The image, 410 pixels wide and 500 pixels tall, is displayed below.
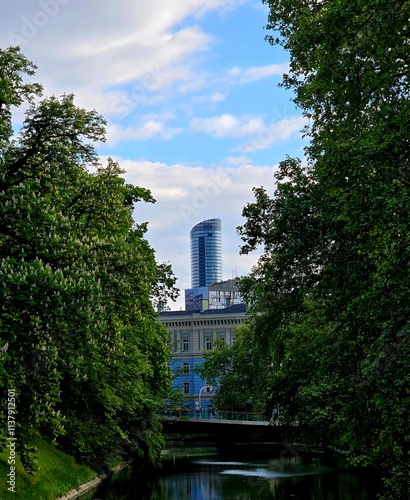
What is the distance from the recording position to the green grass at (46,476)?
2717cm

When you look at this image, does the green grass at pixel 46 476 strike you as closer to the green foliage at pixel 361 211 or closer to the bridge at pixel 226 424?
the green foliage at pixel 361 211

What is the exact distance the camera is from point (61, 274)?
18.6 metres

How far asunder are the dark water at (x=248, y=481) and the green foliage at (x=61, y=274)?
8.63 metres

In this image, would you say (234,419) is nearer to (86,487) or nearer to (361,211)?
(86,487)

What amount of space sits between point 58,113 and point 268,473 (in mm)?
35629

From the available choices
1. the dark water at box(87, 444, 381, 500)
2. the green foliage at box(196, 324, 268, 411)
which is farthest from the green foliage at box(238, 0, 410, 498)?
the green foliage at box(196, 324, 268, 411)

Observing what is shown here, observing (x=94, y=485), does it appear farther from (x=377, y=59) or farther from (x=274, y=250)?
(x=377, y=59)

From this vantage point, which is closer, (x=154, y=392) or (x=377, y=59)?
(x=377, y=59)

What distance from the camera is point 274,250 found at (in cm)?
2970

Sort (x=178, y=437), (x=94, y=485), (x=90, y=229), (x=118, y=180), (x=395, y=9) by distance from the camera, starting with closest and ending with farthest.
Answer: (x=395, y=9) → (x=90, y=229) → (x=118, y=180) → (x=94, y=485) → (x=178, y=437)

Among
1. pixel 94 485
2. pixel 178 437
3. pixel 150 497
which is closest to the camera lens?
pixel 150 497

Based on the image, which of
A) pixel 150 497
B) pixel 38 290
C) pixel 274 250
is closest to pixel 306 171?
pixel 274 250

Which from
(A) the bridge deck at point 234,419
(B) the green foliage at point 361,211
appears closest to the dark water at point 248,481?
(A) the bridge deck at point 234,419

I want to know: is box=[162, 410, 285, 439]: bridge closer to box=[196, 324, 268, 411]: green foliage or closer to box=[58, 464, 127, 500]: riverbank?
box=[196, 324, 268, 411]: green foliage
